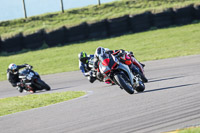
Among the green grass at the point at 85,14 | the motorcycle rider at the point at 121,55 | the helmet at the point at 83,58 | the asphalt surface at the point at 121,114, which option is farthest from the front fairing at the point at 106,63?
the green grass at the point at 85,14

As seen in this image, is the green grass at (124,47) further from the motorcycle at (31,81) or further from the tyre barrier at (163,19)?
the motorcycle at (31,81)

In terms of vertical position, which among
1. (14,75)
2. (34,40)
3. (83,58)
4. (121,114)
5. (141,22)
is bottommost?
(14,75)

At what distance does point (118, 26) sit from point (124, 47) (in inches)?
75.8

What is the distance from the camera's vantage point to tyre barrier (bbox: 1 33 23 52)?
22.6 m

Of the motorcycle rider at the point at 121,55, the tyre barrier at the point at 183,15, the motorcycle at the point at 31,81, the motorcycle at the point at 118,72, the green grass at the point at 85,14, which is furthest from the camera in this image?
the green grass at the point at 85,14

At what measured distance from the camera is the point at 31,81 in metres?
13.1

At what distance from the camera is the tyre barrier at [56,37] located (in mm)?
22905

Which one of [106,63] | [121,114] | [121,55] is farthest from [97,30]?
[121,114]

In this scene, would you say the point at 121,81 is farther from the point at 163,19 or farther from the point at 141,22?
the point at 163,19

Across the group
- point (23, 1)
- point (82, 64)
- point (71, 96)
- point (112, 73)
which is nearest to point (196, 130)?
point (112, 73)

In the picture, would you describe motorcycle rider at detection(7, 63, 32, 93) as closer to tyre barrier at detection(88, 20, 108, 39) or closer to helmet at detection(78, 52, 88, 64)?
helmet at detection(78, 52, 88, 64)

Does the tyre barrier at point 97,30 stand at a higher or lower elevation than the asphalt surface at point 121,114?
higher

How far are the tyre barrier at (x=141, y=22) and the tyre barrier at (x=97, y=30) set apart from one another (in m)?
1.54

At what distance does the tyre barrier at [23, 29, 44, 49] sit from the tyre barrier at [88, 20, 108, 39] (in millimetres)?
2677
